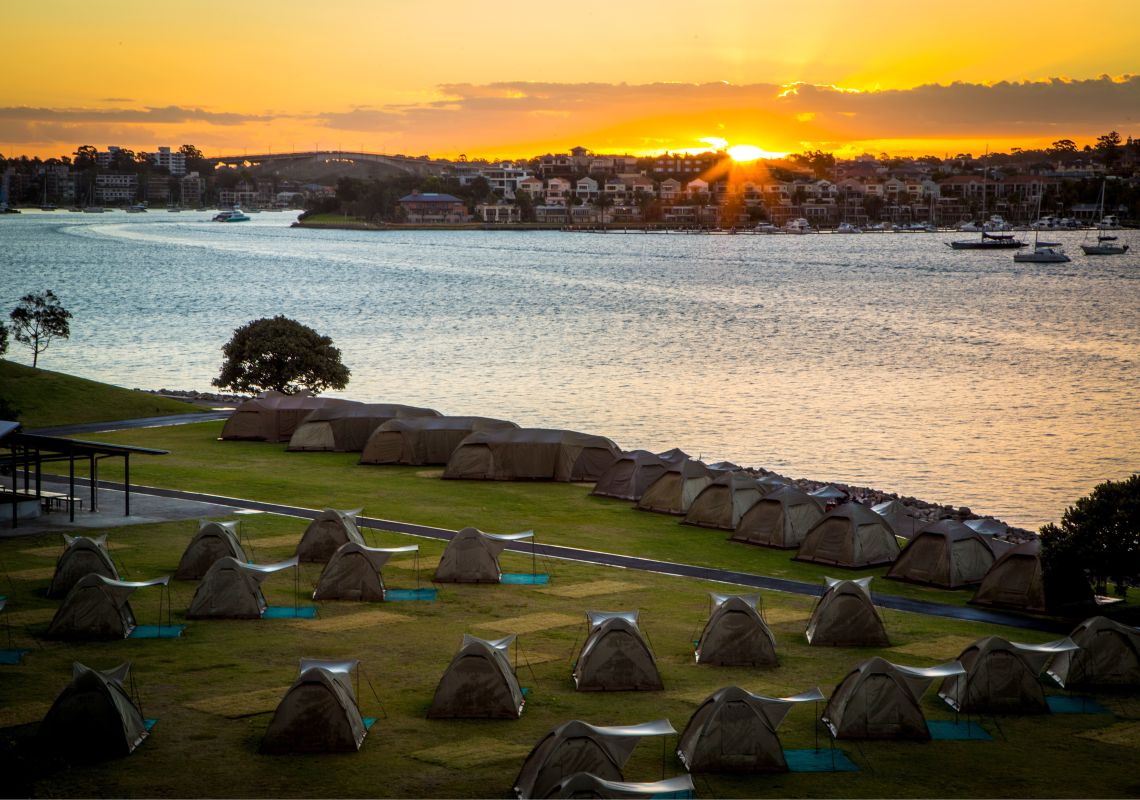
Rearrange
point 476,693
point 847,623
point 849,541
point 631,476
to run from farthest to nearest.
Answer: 1. point 631,476
2. point 849,541
3. point 847,623
4. point 476,693

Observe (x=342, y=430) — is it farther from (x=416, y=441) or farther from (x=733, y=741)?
(x=733, y=741)

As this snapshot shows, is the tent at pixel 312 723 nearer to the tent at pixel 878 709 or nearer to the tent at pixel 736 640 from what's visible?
the tent at pixel 736 640

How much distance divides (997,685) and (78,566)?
22161mm

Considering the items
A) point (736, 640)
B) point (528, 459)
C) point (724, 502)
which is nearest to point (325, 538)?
point (736, 640)

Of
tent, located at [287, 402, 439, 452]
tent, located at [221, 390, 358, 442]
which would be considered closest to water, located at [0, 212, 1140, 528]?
tent, located at [287, 402, 439, 452]

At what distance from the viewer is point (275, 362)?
69000 mm

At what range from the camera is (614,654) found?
85.0 ft

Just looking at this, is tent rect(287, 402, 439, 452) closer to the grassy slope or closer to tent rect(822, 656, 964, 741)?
the grassy slope

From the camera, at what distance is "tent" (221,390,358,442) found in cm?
5759

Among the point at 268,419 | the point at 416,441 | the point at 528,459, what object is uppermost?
the point at 268,419

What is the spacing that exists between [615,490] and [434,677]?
21.5 meters

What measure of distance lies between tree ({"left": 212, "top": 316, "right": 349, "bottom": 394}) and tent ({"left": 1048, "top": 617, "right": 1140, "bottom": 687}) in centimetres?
4912

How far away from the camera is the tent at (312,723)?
22.2 m

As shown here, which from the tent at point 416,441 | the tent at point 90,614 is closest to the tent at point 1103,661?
the tent at point 90,614
